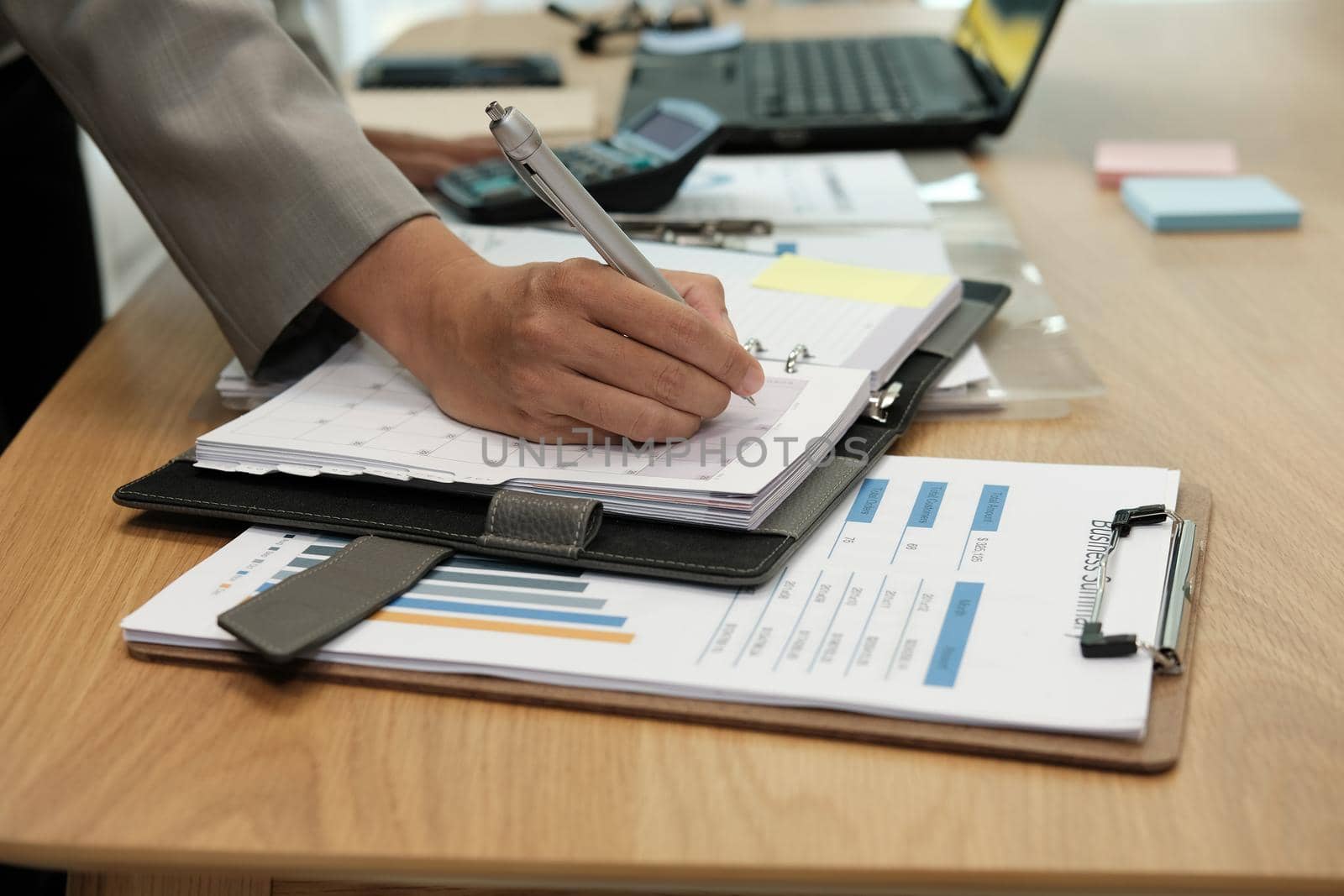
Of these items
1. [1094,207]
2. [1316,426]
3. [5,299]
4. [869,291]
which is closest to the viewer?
[1316,426]

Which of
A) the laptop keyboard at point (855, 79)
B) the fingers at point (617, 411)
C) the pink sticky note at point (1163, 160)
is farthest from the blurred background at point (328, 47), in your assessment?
the fingers at point (617, 411)

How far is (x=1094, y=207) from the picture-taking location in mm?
1049

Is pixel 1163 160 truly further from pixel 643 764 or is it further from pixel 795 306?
pixel 643 764

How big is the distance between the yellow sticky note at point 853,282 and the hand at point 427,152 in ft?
1.14

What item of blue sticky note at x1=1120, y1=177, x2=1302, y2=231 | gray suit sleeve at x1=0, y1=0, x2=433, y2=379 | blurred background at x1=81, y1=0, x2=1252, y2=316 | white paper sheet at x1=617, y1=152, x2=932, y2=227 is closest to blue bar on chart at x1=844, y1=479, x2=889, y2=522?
gray suit sleeve at x1=0, y1=0, x2=433, y2=379

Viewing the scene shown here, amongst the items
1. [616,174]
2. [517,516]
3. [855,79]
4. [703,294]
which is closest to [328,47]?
[855,79]

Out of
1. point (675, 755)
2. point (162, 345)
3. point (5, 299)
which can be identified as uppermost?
point (675, 755)

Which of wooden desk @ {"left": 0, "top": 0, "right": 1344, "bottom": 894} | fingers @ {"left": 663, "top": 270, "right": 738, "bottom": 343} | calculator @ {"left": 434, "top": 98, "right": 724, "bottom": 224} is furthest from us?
calculator @ {"left": 434, "top": 98, "right": 724, "bottom": 224}

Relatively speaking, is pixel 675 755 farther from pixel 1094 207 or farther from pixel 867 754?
pixel 1094 207

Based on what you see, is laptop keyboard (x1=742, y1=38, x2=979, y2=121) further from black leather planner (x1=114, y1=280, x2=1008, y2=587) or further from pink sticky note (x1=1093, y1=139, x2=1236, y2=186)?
black leather planner (x1=114, y1=280, x2=1008, y2=587)

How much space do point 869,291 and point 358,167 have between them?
328 millimetres

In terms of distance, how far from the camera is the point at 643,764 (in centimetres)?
42

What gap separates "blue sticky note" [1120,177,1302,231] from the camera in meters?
0.97

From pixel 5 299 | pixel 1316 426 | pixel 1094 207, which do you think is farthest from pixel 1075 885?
pixel 5 299
